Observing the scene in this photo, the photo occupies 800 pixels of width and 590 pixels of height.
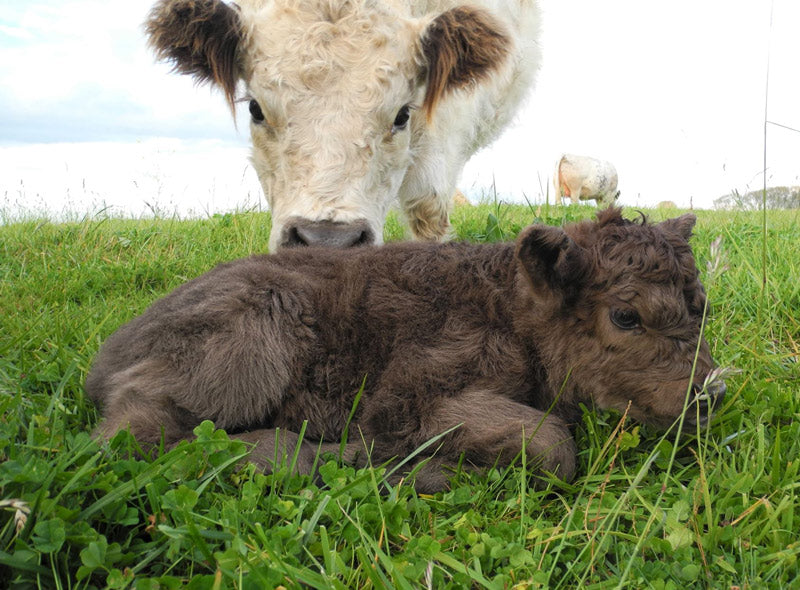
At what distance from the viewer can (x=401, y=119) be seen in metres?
5.88

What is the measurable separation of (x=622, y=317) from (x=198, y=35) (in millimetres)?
4297

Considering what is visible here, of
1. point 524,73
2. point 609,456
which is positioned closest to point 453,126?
point 524,73

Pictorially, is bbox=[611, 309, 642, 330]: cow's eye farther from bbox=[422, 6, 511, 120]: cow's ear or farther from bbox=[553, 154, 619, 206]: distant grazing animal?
bbox=[553, 154, 619, 206]: distant grazing animal

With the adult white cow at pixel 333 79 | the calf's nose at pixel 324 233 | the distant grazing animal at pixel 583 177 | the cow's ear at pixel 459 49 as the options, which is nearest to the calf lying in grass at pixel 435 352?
the calf's nose at pixel 324 233

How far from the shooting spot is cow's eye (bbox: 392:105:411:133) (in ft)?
19.1

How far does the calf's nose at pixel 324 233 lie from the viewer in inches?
194

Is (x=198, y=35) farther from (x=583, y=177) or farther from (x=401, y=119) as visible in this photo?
(x=583, y=177)

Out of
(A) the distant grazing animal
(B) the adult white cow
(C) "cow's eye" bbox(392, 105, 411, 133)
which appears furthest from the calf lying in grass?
(A) the distant grazing animal

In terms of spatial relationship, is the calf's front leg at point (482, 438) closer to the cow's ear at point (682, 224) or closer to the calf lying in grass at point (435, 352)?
the calf lying in grass at point (435, 352)

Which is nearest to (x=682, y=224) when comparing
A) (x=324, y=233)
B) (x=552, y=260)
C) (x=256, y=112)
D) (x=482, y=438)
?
(x=552, y=260)

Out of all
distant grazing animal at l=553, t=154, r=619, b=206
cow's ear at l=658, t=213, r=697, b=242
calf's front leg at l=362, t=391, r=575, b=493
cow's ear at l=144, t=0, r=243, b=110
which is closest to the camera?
calf's front leg at l=362, t=391, r=575, b=493

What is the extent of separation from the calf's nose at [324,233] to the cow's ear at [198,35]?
69.9 inches

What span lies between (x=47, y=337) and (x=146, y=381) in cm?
174

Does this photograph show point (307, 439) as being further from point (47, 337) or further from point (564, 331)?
point (47, 337)
